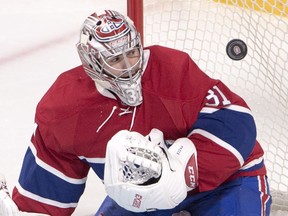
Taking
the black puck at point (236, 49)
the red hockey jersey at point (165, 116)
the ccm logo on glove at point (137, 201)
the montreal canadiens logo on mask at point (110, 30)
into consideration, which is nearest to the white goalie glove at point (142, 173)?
the ccm logo on glove at point (137, 201)

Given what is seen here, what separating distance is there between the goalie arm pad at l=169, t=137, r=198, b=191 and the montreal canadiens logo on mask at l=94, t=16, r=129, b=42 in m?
0.31

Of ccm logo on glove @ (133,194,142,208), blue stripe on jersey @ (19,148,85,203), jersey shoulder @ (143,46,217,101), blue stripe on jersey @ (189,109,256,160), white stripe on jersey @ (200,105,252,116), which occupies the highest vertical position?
jersey shoulder @ (143,46,217,101)

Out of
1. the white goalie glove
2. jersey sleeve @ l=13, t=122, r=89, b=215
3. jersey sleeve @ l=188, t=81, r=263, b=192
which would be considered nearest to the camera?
the white goalie glove

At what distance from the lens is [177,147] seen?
1.80 m

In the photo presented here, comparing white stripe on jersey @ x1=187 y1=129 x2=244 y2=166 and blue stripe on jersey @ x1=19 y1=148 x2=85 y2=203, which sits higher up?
white stripe on jersey @ x1=187 y1=129 x2=244 y2=166

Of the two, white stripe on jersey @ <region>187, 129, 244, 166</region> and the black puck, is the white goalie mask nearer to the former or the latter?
white stripe on jersey @ <region>187, 129, 244, 166</region>

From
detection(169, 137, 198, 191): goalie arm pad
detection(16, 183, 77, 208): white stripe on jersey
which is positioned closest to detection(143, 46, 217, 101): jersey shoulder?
detection(169, 137, 198, 191): goalie arm pad

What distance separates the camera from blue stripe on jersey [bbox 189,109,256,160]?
183 cm

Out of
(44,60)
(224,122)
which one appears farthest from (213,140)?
(44,60)

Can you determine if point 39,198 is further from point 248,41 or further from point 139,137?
point 248,41

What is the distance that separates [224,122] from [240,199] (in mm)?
216

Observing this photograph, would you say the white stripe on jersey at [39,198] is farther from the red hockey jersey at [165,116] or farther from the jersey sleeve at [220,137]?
the jersey sleeve at [220,137]

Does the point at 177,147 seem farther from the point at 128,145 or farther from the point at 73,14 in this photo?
the point at 73,14

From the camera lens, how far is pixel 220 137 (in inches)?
71.8
